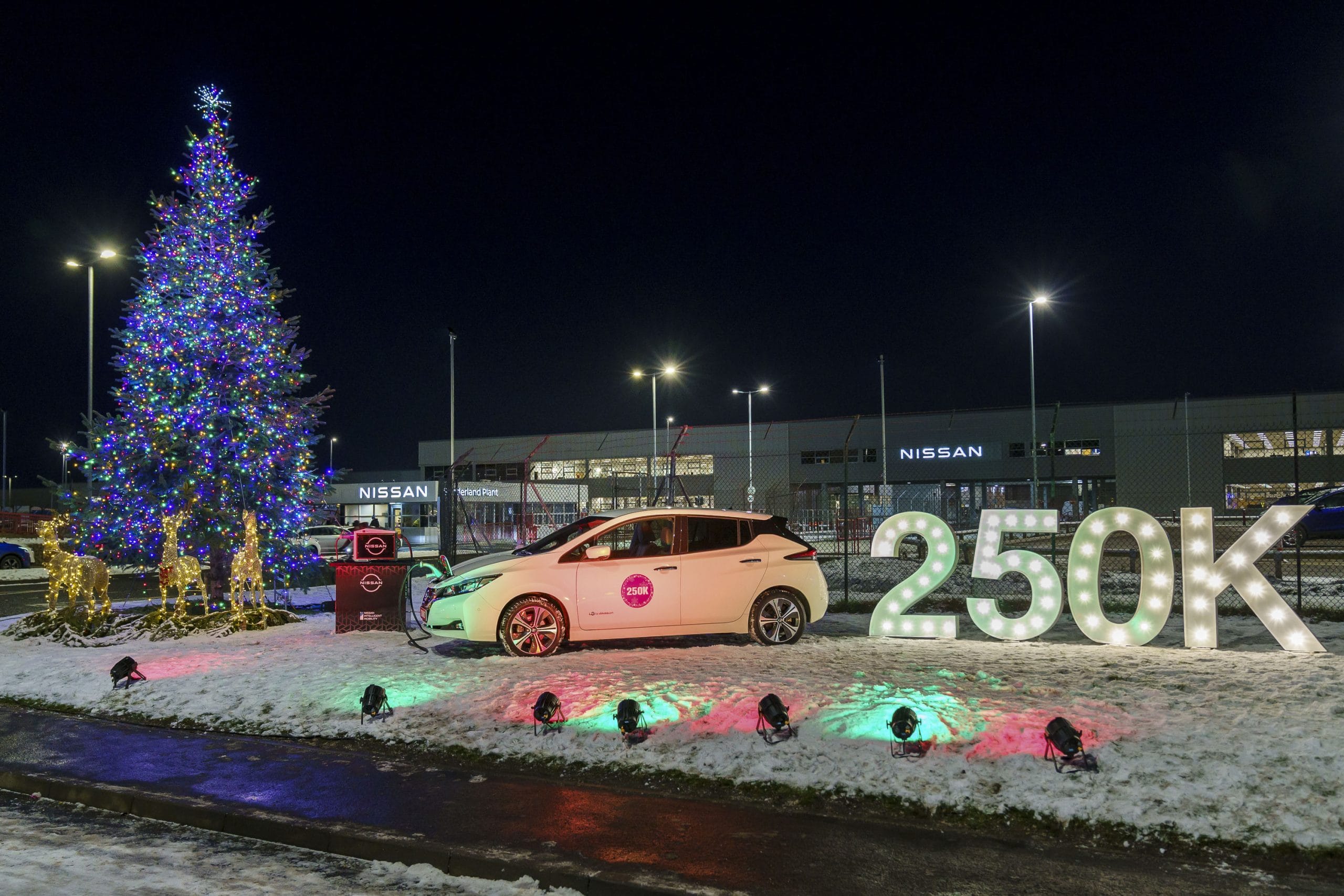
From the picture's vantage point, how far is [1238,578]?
32.4 feet

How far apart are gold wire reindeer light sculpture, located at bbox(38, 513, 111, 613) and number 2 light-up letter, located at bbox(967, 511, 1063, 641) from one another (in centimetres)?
1164

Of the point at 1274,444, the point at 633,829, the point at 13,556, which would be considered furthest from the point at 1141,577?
the point at 1274,444

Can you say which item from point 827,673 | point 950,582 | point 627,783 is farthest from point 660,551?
point 950,582

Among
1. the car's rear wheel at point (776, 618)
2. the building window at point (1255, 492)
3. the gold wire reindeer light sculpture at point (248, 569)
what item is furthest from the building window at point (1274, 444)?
the gold wire reindeer light sculpture at point (248, 569)

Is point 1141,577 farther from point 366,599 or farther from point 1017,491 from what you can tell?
point 1017,491

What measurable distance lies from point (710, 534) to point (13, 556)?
26.3 m

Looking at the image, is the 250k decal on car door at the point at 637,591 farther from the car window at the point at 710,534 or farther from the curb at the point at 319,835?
the curb at the point at 319,835

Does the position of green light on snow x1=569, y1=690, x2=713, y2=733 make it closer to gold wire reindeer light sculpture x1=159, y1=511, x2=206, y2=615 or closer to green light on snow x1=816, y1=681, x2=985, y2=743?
green light on snow x1=816, y1=681, x2=985, y2=743

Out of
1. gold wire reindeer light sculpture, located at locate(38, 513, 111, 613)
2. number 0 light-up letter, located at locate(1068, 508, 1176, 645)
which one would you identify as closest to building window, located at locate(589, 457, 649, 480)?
gold wire reindeer light sculpture, located at locate(38, 513, 111, 613)

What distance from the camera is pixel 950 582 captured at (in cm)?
1675

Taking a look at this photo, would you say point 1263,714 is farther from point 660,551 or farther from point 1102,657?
point 660,551

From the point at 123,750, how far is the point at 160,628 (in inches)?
216

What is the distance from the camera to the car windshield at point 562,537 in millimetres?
10594

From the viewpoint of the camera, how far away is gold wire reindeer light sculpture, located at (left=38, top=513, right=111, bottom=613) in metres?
12.8
